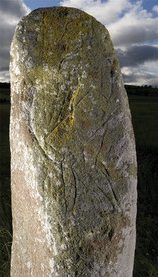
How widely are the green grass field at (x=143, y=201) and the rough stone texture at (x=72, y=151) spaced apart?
8.93ft

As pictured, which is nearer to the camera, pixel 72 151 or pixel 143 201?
pixel 72 151

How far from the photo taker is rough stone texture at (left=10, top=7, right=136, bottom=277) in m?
4.79

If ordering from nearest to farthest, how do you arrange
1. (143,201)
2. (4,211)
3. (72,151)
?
1. (72,151)
2. (4,211)
3. (143,201)

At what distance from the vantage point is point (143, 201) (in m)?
10.4

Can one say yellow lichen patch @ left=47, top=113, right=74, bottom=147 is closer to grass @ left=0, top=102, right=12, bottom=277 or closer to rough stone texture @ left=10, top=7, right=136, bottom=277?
rough stone texture @ left=10, top=7, right=136, bottom=277

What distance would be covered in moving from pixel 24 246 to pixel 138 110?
1312cm

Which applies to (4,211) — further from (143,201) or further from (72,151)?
(72,151)

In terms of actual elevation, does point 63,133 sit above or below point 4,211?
above

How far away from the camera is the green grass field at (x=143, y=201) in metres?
7.93

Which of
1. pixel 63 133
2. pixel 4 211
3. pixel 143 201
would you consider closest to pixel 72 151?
pixel 63 133

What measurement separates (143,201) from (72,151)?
5802 millimetres

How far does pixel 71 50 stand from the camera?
16.4ft

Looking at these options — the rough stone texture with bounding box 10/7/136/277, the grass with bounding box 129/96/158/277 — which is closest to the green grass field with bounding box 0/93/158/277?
the grass with bounding box 129/96/158/277

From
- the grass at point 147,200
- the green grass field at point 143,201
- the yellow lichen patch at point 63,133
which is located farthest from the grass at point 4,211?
the yellow lichen patch at point 63,133
